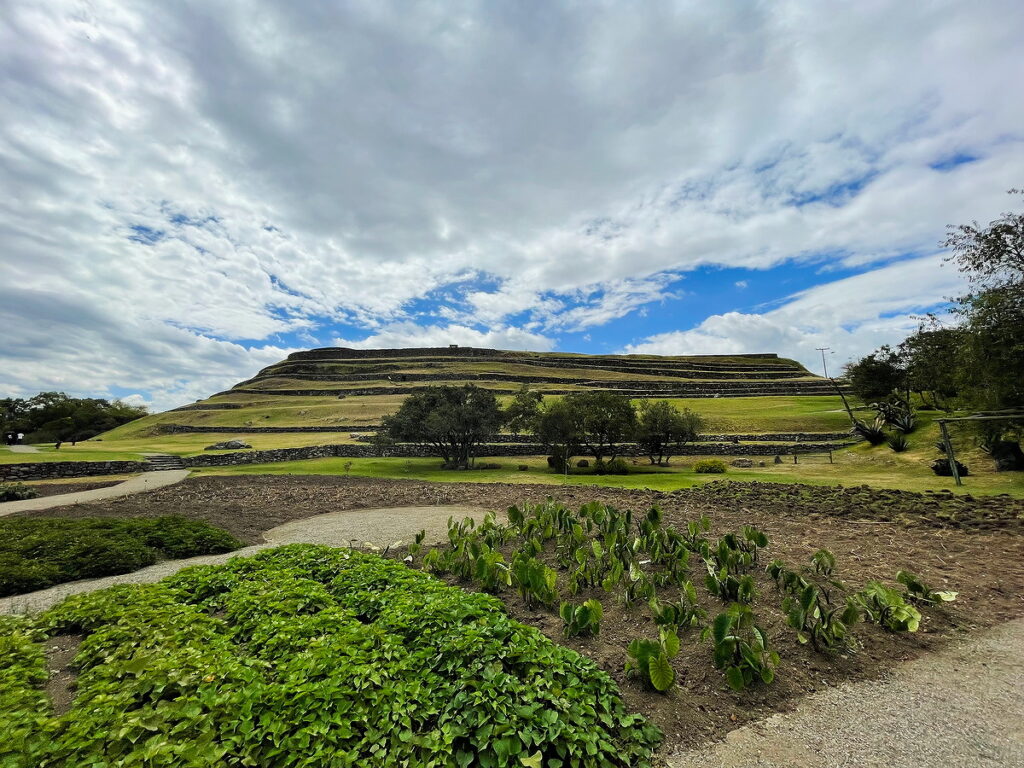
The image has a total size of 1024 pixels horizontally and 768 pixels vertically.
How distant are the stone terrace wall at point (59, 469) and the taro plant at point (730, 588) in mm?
37170

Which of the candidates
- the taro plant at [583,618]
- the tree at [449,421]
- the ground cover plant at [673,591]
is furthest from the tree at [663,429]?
the taro plant at [583,618]

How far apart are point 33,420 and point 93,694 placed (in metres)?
96.8

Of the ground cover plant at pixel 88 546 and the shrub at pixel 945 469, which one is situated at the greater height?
the ground cover plant at pixel 88 546

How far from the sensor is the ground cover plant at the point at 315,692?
12.2 feet

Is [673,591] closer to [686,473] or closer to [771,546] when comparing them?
[771,546]

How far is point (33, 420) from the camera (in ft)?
233

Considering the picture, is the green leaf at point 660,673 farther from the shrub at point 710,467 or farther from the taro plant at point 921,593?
the shrub at point 710,467

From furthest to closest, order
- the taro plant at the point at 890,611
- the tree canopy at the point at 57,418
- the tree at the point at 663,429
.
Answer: the tree canopy at the point at 57,418 < the tree at the point at 663,429 < the taro plant at the point at 890,611

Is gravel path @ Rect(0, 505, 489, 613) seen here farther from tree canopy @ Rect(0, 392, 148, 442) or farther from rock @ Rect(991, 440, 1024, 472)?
tree canopy @ Rect(0, 392, 148, 442)

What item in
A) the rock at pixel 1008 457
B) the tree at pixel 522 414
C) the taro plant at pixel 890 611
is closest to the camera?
the taro plant at pixel 890 611

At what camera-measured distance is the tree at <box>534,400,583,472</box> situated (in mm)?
32938

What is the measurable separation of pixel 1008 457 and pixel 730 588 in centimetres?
2410

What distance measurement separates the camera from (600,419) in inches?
1320

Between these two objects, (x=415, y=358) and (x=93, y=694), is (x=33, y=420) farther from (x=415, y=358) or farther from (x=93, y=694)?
(x=93, y=694)
